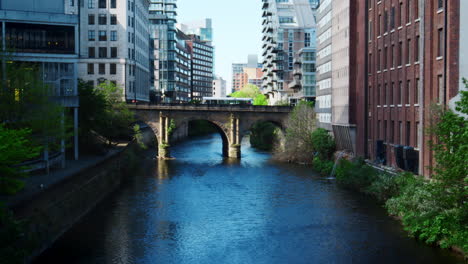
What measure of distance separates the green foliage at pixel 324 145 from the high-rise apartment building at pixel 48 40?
33191mm

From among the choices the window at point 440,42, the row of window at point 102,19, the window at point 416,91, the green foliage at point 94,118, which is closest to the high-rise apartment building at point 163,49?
the row of window at point 102,19

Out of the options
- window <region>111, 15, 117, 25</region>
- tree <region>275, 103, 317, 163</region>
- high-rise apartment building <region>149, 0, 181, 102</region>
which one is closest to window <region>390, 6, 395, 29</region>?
tree <region>275, 103, 317, 163</region>

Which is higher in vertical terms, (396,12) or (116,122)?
(396,12)

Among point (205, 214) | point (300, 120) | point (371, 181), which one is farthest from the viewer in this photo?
point (300, 120)

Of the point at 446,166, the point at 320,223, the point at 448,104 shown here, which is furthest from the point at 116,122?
the point at 446,166

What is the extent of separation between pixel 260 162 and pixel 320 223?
149 ft

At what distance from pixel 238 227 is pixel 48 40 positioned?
87.9 feet

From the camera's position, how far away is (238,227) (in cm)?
4162

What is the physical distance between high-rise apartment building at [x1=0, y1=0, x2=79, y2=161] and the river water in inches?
450

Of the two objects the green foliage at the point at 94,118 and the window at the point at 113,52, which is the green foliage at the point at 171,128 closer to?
the window at the point at 113,52

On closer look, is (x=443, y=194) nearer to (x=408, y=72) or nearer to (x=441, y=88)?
(x=441, y=88)

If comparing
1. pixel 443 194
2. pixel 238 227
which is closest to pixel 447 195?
pixel 443 194

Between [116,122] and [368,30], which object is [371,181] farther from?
[116,122]

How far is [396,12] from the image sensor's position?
54.3 metres
